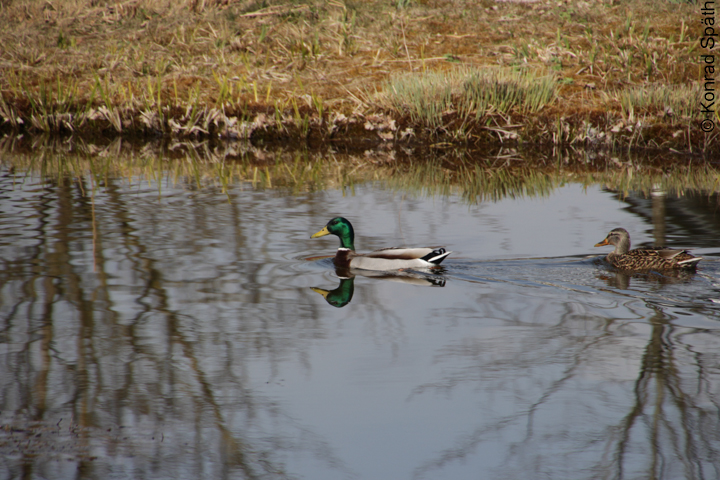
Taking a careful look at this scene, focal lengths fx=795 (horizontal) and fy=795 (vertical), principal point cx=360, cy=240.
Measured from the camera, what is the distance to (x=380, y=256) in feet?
25.9

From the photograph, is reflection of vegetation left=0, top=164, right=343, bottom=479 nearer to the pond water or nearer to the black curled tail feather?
the pond water

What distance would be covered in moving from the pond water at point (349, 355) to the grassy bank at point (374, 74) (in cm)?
732

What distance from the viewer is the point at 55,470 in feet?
12.5

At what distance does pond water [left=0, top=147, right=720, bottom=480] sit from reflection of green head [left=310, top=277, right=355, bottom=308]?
30mm

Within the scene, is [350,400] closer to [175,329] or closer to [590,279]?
[175,329]

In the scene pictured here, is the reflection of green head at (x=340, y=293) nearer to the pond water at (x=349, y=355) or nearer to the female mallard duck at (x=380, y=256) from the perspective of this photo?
the pond water at (x=349, y=355)

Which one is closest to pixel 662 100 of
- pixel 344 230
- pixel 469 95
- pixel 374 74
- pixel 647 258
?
pixel 469 95

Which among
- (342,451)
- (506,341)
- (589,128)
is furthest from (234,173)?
(342,451)

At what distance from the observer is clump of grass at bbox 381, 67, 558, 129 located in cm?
1662

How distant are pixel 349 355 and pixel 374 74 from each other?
15327 mm

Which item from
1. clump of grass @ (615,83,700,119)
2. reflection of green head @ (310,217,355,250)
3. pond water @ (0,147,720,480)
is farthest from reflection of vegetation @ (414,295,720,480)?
clump of grass @ (615,83,700,119)

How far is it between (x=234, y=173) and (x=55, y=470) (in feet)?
33.5

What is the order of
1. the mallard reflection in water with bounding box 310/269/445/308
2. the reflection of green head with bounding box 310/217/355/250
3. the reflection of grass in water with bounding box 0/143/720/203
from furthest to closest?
the reflection of grass in water with bounding box 0/143/720/203 → the reflection of green head with bounding box 310/217/355/250 → the mallard reflection in water with bounding box 310/269/445/308

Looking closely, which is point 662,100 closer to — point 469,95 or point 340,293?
point 469,95
